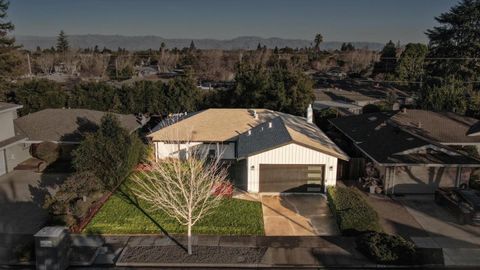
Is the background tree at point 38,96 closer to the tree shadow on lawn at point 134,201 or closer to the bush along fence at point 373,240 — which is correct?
the tree shadow on lawn at point 134,201

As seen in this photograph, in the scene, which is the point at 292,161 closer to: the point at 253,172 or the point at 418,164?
the point at 253,172

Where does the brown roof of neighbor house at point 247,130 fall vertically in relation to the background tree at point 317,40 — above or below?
below

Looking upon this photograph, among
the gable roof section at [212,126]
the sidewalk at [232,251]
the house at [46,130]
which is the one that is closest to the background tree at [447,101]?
the gable roof section at [212,126]

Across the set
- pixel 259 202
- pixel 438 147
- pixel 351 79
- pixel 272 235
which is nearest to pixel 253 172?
pixel 259 202

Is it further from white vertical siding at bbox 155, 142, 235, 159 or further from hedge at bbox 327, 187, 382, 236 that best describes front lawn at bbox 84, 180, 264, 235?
white vertical siding at bbox 155, 142, 235, 159

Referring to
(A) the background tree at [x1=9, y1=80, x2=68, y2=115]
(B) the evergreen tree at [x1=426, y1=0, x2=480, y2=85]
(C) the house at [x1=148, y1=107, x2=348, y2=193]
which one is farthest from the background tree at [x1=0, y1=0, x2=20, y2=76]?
(B) the evergreen tree at [x1=426, y1=0, x2=480, y2=85]

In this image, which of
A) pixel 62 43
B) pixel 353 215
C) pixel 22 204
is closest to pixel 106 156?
pixel 22 204

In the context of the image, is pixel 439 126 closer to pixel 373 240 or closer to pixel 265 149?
pixel 265 149
